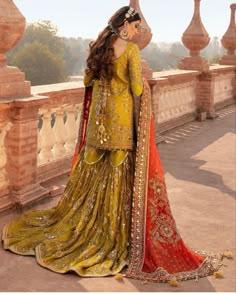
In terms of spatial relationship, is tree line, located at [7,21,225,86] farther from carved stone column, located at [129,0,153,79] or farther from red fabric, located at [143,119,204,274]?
red fabric, located at [143,119,204,274]

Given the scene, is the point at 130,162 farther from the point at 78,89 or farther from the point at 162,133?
the point at 162,133

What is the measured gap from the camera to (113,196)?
4512 mm

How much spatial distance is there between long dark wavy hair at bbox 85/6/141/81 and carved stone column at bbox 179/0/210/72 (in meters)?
7.78

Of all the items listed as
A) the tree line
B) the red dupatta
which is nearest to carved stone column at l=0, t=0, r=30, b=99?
the red dupatta

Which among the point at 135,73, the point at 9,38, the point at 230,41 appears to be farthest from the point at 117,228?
the point at 230,41

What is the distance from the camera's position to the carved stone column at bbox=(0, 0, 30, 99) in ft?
17.0

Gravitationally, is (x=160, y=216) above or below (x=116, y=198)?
below

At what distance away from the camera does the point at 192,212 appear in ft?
18.7

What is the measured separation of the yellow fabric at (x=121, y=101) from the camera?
173 inches

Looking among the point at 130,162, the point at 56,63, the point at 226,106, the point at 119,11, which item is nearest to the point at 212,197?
the point at 130,162

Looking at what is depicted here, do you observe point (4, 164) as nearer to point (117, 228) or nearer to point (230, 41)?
point (117, 228)

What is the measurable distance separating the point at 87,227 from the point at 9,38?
1.94 metres

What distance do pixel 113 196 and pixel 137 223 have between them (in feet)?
0.94

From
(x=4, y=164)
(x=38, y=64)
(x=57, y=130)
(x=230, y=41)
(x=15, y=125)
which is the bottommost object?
(x=38, y=64)
